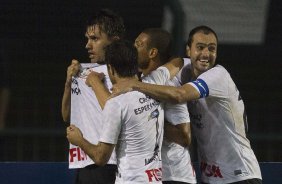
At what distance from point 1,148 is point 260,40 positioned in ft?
6.82

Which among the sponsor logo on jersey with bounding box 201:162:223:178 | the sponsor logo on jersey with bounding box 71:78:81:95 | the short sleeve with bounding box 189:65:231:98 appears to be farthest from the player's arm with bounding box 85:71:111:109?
the sponsor logo on jersey with bounding box 201:162:223:178

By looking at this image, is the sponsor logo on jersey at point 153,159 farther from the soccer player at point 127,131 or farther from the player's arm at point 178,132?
the player's arm at point 178,132

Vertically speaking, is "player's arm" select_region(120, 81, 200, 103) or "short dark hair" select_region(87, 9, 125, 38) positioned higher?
"short dark hair" select_region(87, 9, 125, 38)

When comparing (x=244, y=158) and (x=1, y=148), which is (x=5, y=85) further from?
(x=244, y=158)

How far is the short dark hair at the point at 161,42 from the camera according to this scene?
5.05 meters

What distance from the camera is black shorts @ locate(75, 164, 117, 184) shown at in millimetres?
4746

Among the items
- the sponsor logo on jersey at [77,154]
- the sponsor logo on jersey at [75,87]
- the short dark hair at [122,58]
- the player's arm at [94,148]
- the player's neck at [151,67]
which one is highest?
the short dark hair at [122,58]

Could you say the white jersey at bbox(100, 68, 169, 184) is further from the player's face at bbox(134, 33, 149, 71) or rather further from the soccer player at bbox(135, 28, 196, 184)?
the player's face at bbox(134, 33, 149, 71)

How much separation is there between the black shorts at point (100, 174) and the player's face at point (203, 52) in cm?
80

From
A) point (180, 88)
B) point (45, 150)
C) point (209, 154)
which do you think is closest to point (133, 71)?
point (180, 88)

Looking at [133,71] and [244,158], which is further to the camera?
[244,158]

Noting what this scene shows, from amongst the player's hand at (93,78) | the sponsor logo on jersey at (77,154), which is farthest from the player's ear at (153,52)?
the sponsor logo on jersey at (77,154)

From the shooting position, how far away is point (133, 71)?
453 cm

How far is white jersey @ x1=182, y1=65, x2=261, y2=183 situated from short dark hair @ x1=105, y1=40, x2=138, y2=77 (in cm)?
62
